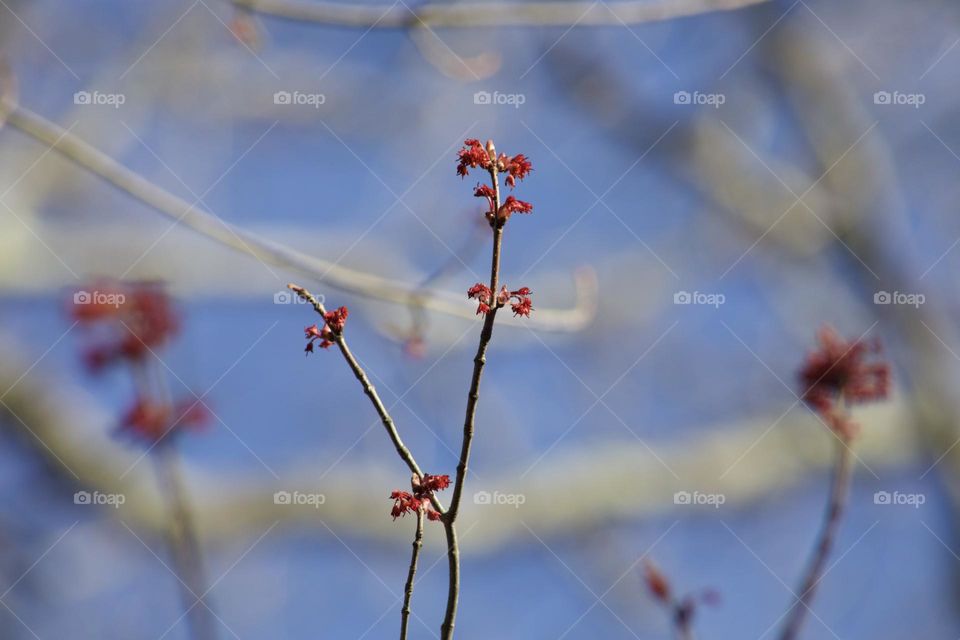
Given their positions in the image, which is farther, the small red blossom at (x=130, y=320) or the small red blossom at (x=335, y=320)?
the small red blossom at (x=130, y=320)

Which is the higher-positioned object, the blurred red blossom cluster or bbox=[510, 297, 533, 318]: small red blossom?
the blurred red blossom cluster

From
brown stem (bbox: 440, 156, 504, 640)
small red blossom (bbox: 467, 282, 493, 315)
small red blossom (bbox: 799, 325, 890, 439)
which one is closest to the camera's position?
brown stem (bbox: 440, 156, 504, 640)

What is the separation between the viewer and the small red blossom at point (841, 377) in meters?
3.33

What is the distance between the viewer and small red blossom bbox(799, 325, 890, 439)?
10.9 feet

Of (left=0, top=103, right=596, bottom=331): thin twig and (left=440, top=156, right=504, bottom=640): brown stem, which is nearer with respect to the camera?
(left=440, top=156, right=504, bottom=640): brown stem

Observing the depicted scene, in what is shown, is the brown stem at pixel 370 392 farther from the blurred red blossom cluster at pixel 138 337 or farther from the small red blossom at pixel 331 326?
the blurred red blossom cluster at pixel 138 337

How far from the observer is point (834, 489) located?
8.47ft

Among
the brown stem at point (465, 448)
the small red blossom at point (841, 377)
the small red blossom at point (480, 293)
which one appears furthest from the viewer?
the small red blossom at point (841, 377)

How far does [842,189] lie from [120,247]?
5.05m

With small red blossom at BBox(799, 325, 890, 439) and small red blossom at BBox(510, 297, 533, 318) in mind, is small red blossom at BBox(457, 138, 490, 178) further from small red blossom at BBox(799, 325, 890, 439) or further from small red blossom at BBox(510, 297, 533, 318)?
small red blossom at BBox(799, 325, 890, 439)

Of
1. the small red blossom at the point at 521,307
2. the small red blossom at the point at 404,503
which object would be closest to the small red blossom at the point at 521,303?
the small red blossom at the point at 521,307

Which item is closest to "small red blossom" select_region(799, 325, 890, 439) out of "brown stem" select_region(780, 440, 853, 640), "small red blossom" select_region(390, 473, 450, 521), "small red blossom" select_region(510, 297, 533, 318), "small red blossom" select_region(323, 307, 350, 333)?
"brown stem" select_region(780, 440, 853, 640)

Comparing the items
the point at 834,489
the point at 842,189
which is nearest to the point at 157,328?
the point at 834,489

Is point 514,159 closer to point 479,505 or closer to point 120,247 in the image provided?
point 479,505
